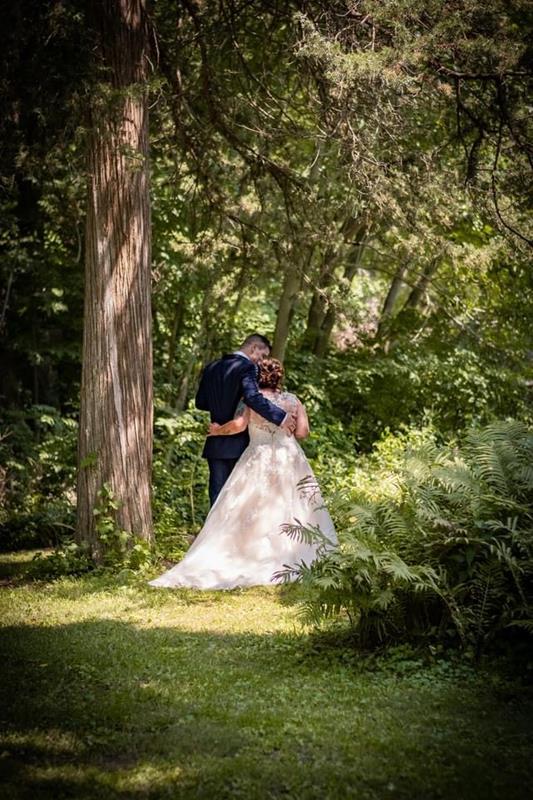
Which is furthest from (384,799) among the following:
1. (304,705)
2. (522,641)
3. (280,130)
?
(280,130)

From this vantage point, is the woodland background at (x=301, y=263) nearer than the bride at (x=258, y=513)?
Yes

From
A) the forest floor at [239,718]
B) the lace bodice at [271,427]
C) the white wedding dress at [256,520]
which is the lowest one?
the forest floor at [239,718]

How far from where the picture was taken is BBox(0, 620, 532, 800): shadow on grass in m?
3.65

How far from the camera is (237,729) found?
4.27 m

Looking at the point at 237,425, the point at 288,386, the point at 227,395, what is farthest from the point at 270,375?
the point at 288,386

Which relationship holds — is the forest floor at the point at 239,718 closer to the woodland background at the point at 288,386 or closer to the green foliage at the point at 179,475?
the woodland background at the point at 288,386

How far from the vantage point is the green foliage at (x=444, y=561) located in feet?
17.1

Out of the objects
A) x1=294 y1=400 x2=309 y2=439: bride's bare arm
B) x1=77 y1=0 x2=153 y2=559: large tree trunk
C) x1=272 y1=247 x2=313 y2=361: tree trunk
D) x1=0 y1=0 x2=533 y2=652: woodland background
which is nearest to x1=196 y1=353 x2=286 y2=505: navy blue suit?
x1=294 y1=400 x2=309 y2=439: bride's bare arm

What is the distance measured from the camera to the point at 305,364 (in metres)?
15.0

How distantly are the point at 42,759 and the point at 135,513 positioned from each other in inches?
173

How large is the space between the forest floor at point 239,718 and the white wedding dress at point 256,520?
55.5 inches

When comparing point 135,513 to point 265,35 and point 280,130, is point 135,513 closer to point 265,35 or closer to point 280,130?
point 280,130

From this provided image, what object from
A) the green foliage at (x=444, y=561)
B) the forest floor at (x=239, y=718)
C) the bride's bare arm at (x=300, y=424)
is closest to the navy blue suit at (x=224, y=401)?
the bride's bare arm at (x=300, y=424)

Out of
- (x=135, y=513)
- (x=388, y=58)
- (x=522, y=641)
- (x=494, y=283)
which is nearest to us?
(x=522, y=641)
